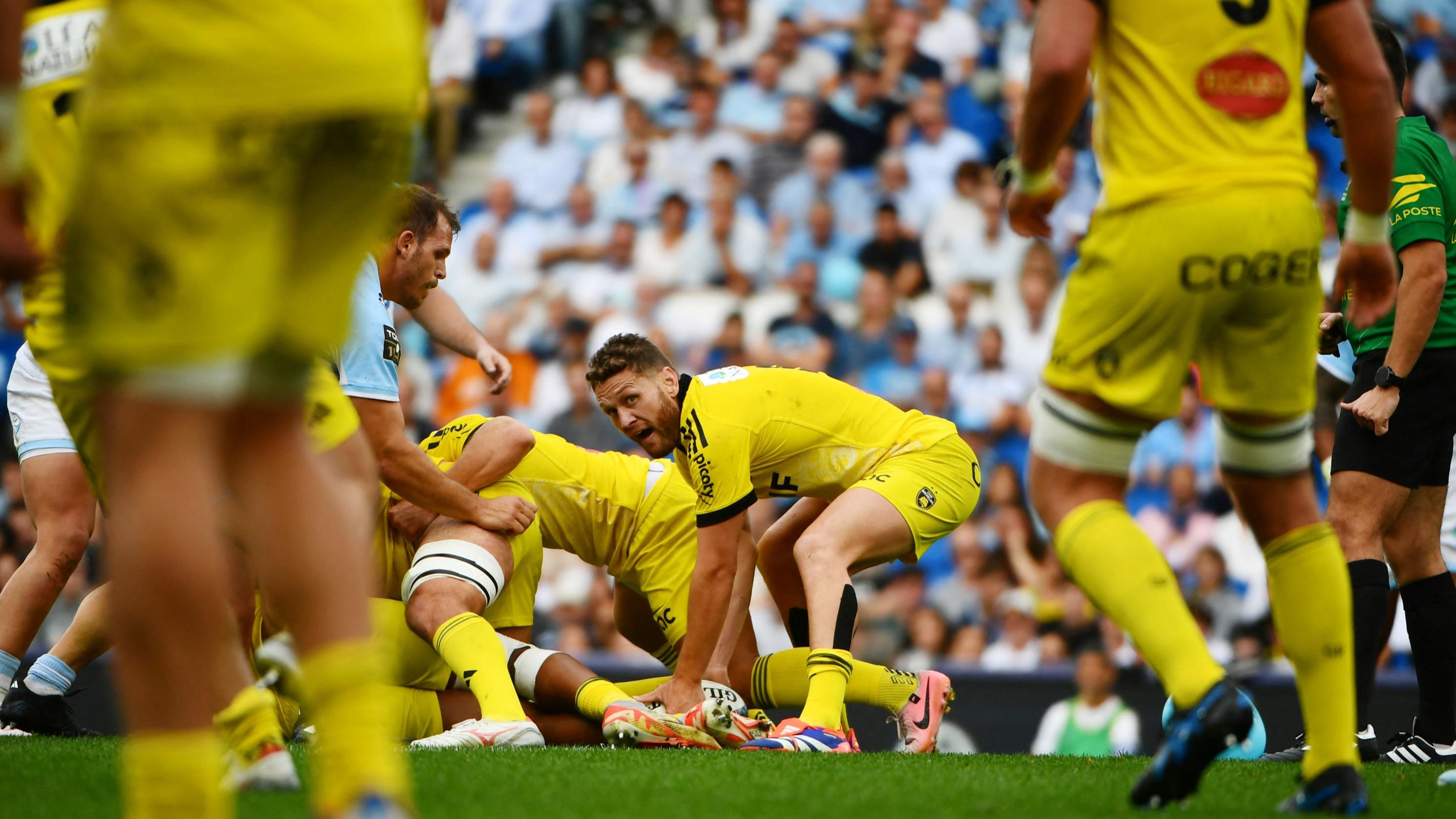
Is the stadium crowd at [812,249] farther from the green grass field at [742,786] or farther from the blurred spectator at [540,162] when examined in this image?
the green grass field at [742,786]

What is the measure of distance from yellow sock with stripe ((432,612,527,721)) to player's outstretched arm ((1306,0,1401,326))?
276 centimetres

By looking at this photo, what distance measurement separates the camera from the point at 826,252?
10.0 m

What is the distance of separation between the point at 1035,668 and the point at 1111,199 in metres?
4.83

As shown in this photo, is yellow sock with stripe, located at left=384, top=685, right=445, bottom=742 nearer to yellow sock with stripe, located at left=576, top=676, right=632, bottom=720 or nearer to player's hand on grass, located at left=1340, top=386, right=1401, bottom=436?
yellow sock with stripe, located at left=576, top=676, right=632, bottom=720

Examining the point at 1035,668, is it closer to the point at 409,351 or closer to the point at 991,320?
the point at 991,320

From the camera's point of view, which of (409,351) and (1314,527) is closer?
(1314,527)

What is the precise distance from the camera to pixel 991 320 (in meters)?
9.35

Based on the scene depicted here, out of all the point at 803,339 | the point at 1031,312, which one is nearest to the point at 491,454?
the point at 803,339

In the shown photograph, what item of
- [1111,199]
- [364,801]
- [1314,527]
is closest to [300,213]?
[364,801]

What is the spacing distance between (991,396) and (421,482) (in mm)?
5174

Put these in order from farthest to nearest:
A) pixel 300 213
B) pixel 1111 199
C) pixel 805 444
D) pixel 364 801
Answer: pixel 805 444 → pixel 1111 199 → pixel 300 213 → pixel 364 801

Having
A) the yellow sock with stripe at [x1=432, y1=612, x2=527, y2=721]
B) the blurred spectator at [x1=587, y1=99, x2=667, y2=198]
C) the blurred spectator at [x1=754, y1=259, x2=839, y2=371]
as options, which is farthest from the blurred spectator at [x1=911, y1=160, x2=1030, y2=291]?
the yellow sock with stripe at [x1=432, y1=612, x2=527, y2=721]

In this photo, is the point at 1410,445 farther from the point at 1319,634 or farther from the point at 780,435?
the point at 780,435

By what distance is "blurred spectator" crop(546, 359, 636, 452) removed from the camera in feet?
30.0
